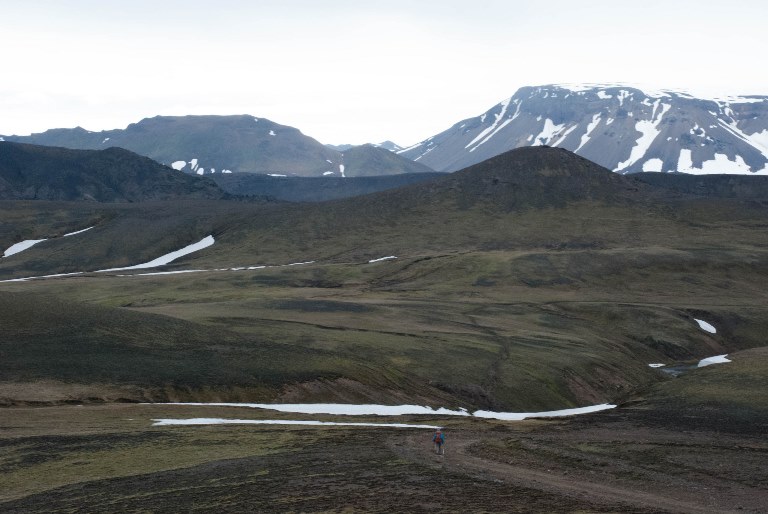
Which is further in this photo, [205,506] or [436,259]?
[436,259]

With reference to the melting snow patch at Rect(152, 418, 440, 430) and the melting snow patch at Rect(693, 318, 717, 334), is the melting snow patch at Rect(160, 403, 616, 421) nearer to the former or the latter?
the melting snow patch at Rect(152, 418, 440, 430)

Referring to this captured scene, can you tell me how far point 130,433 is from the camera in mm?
50906

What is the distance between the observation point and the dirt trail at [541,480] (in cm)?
3388

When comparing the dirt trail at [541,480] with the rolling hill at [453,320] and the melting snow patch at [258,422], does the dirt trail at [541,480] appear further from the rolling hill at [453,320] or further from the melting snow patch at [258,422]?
the rolling hill at [453,320]

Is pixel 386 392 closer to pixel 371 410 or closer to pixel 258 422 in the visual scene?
pixel 371 410

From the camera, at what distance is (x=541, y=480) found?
3862 cm

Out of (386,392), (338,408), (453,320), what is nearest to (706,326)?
(453,320)

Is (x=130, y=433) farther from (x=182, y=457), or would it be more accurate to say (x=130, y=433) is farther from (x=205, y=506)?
(x=205, y=506)

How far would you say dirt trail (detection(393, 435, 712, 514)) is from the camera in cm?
3388

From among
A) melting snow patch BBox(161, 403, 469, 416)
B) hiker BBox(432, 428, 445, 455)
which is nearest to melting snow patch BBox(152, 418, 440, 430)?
melting snow patch BBox(161, 403, 469, 416)

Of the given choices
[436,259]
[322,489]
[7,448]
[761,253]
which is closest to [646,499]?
[322,489]

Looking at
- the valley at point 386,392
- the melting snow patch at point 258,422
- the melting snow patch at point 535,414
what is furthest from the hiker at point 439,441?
the melting snow patch at point 535,414

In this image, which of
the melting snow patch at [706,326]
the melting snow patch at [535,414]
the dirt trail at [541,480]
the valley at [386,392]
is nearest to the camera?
the dirt trail at [541,480]

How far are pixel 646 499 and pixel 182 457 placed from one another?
22.1 m
